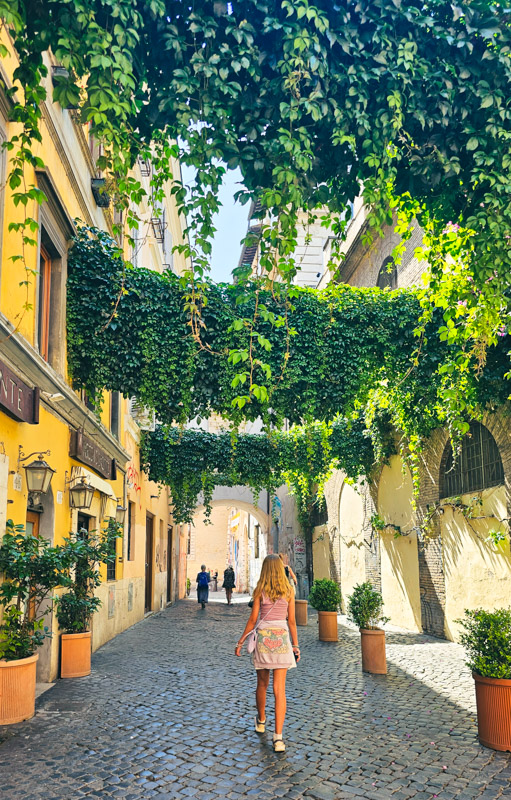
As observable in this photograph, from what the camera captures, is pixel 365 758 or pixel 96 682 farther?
pixel 96 682

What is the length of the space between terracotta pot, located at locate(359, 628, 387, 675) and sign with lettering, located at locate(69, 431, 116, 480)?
474 centimetres

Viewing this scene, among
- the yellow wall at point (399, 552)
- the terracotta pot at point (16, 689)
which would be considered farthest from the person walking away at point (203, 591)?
the terracotta pot at point (16, 689)

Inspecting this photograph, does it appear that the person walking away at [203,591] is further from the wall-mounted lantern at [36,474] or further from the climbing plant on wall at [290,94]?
the climbing plant on wall at [290,94]

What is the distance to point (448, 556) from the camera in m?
13.6

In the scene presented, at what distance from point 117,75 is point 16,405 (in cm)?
434

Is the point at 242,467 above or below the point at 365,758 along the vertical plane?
above

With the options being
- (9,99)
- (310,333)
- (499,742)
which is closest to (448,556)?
(310,333)

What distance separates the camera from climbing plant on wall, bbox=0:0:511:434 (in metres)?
4.26

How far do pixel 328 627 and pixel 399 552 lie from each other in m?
3.23

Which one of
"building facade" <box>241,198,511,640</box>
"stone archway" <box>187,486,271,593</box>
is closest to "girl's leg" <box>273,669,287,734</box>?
"building facade" <box>241,198,511,640</box>

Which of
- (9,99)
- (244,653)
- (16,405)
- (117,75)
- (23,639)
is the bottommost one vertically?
(244,653)

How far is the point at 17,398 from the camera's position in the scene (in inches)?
298

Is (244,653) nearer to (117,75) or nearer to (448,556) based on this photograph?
(448,556)

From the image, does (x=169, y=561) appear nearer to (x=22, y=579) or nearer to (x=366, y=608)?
(x=366, y=608)
